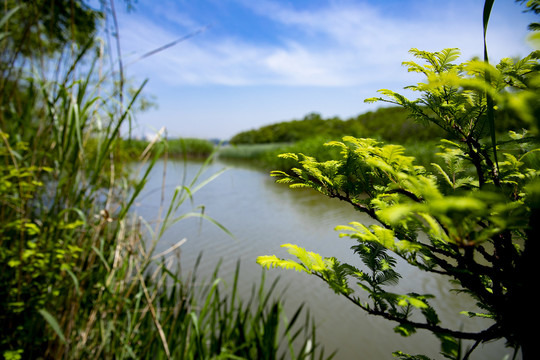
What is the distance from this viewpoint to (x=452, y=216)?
23 cm

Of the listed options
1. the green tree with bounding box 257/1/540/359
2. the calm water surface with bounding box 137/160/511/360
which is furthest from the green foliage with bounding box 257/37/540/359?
the calm water surface with bounding box 137/160/511/360

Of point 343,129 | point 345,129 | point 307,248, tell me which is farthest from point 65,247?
point 343,129

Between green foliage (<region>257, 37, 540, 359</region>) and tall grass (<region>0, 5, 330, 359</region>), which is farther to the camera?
tall grass (<region>0, 5, 330, 359</region>)

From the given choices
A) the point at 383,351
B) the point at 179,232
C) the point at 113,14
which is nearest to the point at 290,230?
the point at 179,232

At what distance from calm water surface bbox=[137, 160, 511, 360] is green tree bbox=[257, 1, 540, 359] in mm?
415

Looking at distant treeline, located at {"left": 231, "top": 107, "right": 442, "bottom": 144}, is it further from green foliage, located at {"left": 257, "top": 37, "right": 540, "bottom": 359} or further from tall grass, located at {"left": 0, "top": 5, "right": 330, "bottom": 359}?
green foliage, located at {"left": 257, "top": 37, "right": 540, "bottom": 359}

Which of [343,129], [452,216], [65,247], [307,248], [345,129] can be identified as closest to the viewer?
[452,216]

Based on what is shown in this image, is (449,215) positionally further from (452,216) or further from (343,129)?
(343,129)

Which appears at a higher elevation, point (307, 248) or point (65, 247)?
point (65, 247)

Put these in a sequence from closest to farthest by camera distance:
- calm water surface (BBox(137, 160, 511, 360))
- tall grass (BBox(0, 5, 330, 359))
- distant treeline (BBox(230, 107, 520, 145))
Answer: tall grass (BBox(0, 5, 330, 359)), calm water surface (BBox(137, 160, 511, 360)), distant treeline (BBox(230, 107, 520, 145))

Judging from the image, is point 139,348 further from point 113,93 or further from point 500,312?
point 500,312

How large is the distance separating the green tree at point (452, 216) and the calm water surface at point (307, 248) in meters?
0.42

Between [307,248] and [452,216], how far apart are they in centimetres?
252

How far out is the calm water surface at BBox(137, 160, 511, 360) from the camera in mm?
1842
